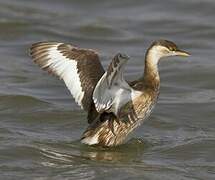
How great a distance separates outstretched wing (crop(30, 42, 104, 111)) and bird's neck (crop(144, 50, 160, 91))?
857mm

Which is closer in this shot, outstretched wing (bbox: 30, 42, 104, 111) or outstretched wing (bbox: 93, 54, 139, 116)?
outstretched wing (bbox: 93, 54, 139, 116)

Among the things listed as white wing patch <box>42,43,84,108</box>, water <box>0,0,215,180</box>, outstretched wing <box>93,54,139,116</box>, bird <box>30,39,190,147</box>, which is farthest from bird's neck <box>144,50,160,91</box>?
white wing patch <box>42,43,84,108</box>

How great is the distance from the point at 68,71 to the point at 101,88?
67cm

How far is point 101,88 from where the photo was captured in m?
10.2

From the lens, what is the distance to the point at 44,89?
46.0 ft

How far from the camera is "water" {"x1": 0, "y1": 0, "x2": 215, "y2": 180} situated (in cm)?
1038

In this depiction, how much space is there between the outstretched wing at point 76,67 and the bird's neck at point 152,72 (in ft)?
2.81

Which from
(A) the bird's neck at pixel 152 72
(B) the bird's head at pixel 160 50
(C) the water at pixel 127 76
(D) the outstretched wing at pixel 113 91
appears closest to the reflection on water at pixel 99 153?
(C) the water at pixel 127 76

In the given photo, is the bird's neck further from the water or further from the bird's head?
the water

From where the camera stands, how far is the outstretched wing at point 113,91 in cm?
975

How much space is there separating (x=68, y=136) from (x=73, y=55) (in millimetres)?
1342

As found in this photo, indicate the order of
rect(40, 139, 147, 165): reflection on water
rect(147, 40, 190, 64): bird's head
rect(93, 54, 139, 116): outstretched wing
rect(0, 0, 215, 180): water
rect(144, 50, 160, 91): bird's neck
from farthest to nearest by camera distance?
rect(147, 40, 190, 64): bird's head → rect(144, 50, 160, 91): bird's neck → rect(40, 139, 147, 165): reflection on water → rect(0, 0, 215, 180): water → rect(93, 54, 139, 116): outstretched wing

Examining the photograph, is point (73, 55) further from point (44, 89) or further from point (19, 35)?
point (19, 35)

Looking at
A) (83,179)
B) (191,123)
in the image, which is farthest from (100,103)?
(191,123)
